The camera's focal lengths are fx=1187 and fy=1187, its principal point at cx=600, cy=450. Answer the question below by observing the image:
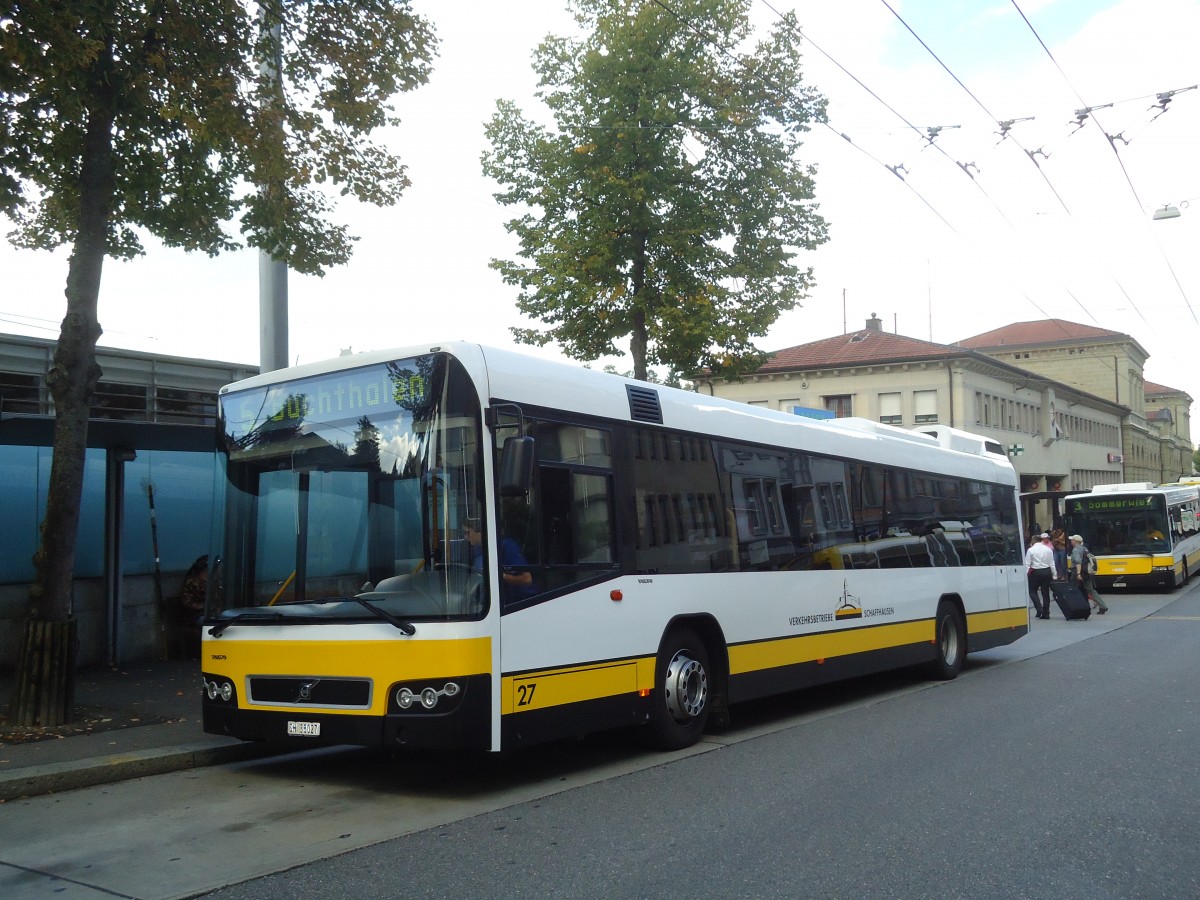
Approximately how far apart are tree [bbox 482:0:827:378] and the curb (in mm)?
12668

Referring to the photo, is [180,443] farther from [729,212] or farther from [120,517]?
[729,212]

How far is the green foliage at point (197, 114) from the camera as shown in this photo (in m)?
9.88

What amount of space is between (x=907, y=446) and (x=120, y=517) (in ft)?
31.4

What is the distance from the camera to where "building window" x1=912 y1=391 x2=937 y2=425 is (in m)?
54.6

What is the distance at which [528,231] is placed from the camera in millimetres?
21578

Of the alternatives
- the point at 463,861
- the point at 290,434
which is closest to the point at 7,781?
the point at 290,434

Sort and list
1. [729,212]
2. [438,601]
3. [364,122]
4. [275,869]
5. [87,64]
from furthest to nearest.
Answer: [729,212] → [364,122] → [87,64] → [438,601] → [275,869]

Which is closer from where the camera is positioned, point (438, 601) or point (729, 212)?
point (438, 601)

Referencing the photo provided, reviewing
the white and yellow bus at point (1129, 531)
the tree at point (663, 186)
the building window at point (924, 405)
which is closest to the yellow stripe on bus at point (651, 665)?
the tree at point (663, 186)

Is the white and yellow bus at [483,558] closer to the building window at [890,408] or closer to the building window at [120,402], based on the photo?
the building window at [120,402]

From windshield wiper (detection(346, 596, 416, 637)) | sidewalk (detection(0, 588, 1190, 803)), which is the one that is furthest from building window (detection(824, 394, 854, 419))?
windshield wiper (detection(346, 596, 416, 637))

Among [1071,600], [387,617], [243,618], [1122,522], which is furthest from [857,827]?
[1122,522]

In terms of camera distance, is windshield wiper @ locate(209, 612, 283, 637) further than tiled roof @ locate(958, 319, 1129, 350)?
No

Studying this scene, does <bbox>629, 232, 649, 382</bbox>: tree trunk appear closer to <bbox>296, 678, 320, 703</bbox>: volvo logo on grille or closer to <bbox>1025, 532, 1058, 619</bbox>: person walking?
<bbox>1025, 532, 1058, 619</bbox>: person walking
